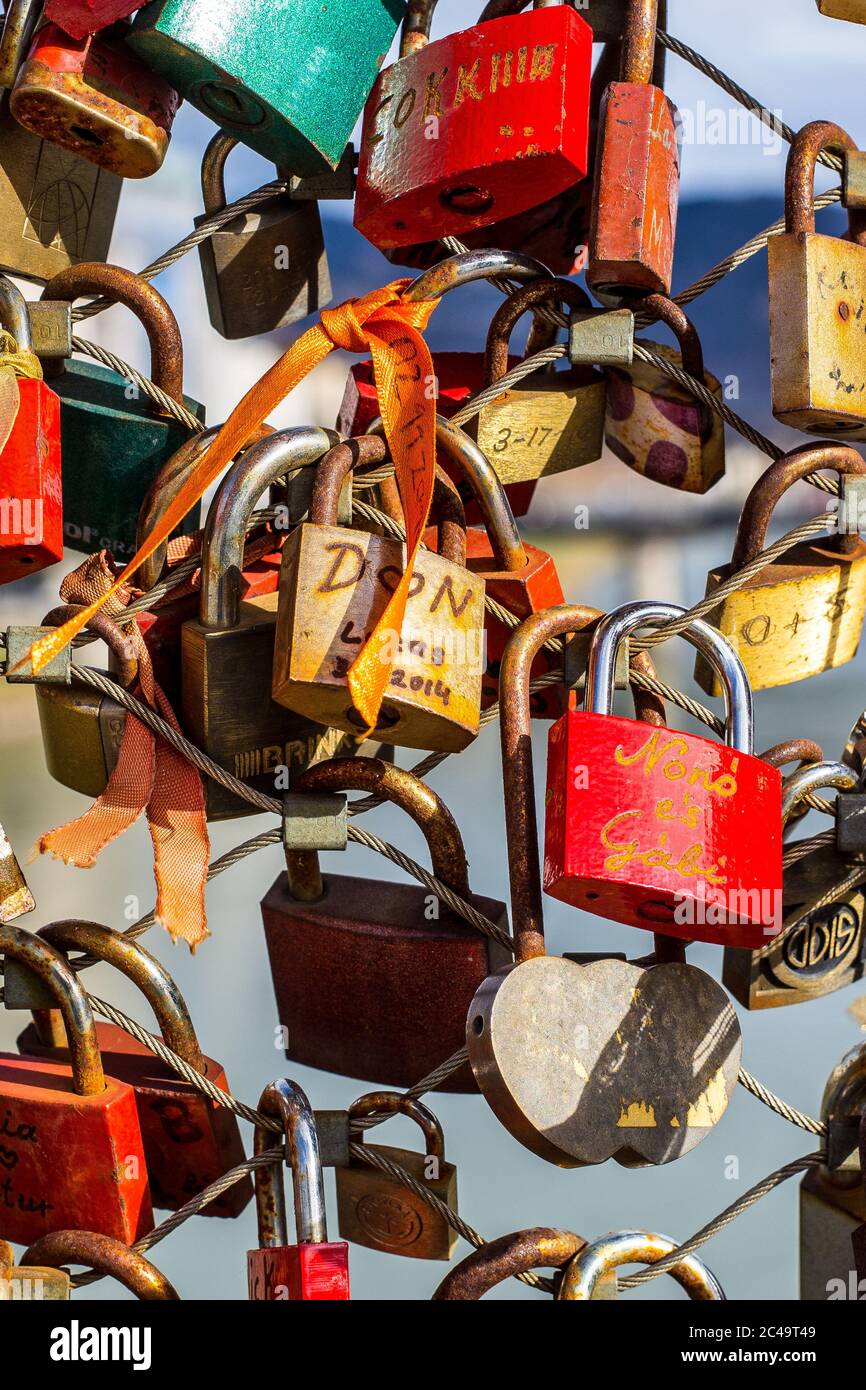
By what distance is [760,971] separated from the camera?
4.25ft

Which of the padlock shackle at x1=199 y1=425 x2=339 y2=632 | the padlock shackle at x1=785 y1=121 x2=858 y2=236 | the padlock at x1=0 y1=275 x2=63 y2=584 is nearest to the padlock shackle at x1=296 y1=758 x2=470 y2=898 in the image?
the padlock shackle at x1=199 y1=425 x2=339 y2=632

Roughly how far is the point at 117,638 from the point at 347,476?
181 millimetres

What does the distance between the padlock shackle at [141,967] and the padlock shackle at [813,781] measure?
1.39ft

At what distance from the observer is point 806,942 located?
131 centimetres

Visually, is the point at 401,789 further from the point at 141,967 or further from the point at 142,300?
the point at 142,300

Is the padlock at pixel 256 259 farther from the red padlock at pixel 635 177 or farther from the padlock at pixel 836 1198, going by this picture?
the padlock at pixel 836 1198

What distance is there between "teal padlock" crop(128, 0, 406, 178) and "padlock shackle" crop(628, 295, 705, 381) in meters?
0.24

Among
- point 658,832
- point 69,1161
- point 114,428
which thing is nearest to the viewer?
point 658,832

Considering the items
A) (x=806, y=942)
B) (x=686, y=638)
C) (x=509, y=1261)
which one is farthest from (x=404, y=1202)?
(x=686, y=638)

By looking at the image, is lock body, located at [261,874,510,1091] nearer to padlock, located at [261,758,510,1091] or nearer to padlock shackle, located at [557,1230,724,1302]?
padlock, located at [261,758,510,1091]

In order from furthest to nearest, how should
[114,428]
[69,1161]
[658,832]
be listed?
[114,428]
[69,1161]
[658,832]

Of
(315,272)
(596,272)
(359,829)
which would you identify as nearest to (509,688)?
(359,829)

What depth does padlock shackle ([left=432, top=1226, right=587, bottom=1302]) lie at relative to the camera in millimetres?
→ 1082

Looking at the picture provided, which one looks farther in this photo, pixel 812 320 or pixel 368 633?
pixel 812 320
